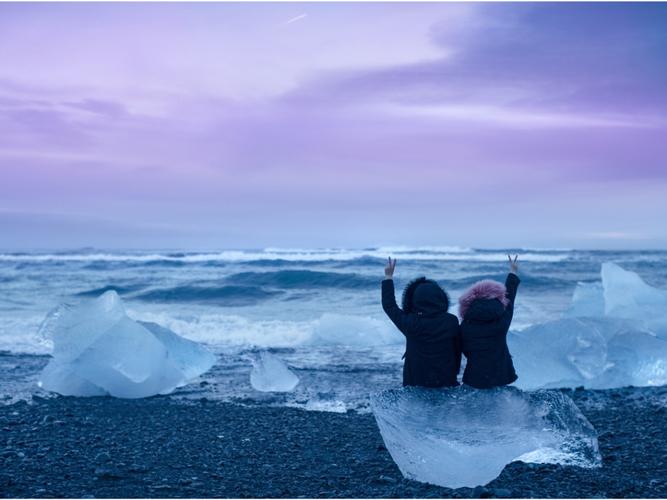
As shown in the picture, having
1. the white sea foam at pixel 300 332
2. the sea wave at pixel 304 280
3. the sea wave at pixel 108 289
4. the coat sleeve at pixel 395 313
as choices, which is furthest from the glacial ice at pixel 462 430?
the sea wave at pixel 108 289

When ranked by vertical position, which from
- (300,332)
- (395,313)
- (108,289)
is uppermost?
(395,313)

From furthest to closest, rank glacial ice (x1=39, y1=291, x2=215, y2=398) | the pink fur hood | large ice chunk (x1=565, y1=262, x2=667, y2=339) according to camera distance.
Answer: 1. large ice chunk (x1=565, y1=262, x2=667, y2=339)
2. glacial ice (x1=39, y1=291, x2=215, y2=398)
3. the pink fur hood

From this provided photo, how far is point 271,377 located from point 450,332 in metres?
3.80

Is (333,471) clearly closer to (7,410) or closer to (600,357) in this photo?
(7,410)

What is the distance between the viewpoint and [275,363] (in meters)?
7.55

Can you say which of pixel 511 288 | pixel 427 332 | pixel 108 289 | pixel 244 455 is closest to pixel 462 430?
pixel 427 332

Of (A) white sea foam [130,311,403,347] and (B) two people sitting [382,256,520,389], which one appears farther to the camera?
(A) white sea foam [130,311,403,347]

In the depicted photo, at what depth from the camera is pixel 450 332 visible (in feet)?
13.7

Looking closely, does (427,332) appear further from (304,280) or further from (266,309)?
(304,280)

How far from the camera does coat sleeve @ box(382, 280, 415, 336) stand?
418cm

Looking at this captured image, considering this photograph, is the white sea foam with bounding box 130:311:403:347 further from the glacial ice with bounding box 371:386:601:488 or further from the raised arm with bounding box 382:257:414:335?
the raised arm with bounding box 382:257:414:335

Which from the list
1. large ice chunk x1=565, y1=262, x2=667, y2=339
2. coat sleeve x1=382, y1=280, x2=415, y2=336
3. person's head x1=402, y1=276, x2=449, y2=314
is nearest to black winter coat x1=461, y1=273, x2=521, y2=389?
person's head x1=402, y1=276, x2=449, y2=314

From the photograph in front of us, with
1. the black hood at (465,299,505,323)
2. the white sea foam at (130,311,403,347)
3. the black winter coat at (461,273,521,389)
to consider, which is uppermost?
the black hood at (465,299,505,323)

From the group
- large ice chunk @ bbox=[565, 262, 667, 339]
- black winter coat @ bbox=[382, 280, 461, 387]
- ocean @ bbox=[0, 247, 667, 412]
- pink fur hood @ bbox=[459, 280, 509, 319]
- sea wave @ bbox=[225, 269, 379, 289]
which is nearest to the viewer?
black winter coat @ bbox=[382, 280, 461, 387]
